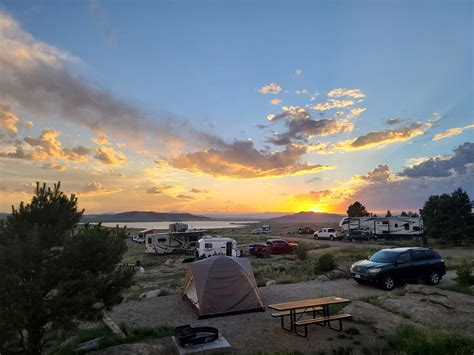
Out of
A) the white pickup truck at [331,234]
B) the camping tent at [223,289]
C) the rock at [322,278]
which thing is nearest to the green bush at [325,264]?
the rock at [322,278]

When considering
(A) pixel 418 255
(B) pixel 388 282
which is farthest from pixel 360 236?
(B) pixel 388 282

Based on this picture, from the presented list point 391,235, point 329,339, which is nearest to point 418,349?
point 329,339

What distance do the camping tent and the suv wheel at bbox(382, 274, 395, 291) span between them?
6607 millimetres

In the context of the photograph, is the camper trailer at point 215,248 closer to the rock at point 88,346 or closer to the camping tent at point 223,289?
the camping tent at point 223,289

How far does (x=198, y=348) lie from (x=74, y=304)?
10.3ft

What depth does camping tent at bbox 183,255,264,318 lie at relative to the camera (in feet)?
40.5

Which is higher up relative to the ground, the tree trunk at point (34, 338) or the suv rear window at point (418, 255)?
the suv rear window at point (418, 255)

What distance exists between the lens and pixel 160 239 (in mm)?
38062

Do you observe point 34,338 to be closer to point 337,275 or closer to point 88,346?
point 88,346

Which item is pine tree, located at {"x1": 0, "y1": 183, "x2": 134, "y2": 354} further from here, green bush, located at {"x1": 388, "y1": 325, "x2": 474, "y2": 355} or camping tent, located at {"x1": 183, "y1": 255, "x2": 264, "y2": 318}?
green bush, located at {"x1": 388, "y1": 325, "x2": 474, "y2": 355}

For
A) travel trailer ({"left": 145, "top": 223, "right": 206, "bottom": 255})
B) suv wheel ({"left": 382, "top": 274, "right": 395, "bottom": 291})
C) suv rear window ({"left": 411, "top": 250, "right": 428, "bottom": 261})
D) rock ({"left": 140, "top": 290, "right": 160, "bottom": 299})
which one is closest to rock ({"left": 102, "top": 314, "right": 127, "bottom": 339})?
rock ({"left": 140, "top": 290, "right": 160, "bottom": 299})

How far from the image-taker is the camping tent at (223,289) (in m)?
12.3

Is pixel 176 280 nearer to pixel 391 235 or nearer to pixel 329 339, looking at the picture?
pixel 329 339

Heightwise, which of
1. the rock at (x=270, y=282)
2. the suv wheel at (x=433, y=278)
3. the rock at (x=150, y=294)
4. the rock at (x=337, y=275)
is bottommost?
the rock at (x=150, y=294)
